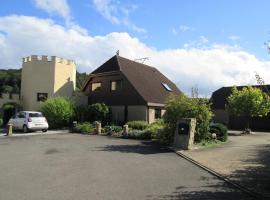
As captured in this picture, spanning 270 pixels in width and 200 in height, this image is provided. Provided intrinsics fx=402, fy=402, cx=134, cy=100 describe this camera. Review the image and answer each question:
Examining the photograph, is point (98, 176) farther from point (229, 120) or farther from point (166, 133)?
point (229, 120)

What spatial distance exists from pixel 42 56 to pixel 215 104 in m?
22.5

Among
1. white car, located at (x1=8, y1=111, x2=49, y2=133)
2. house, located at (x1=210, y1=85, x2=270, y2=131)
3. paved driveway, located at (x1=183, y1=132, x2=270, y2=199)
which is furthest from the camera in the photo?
house, located at (x1=210, y1=85, x2=270, y2=131)

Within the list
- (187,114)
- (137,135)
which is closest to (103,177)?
(187,114)

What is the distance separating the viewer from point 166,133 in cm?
2306

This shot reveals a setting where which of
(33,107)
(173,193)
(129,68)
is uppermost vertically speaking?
(129,68)

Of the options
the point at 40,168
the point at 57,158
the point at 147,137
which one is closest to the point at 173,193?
the point at 40,168

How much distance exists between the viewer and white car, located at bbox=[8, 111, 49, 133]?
3000 centimetres

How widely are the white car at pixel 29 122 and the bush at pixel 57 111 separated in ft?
12.1

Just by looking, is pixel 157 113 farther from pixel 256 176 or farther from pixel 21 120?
pixel 256 176

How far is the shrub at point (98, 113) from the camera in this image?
3575 cm

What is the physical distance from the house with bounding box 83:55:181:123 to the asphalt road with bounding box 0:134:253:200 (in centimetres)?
1782

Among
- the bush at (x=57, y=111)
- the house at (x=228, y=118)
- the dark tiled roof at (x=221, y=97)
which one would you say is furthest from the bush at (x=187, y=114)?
the dark tiled roof at (x=221, y=97)

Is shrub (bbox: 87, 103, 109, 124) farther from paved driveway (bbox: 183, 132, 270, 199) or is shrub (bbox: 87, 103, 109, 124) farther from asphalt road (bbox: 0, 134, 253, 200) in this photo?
asphalt road (bbox: 0, 134, 253, 200)

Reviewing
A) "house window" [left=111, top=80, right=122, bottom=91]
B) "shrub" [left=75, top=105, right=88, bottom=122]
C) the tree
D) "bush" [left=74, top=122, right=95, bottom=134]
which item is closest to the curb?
"bush" [left=74, top=122, right=95, bottom=134]
